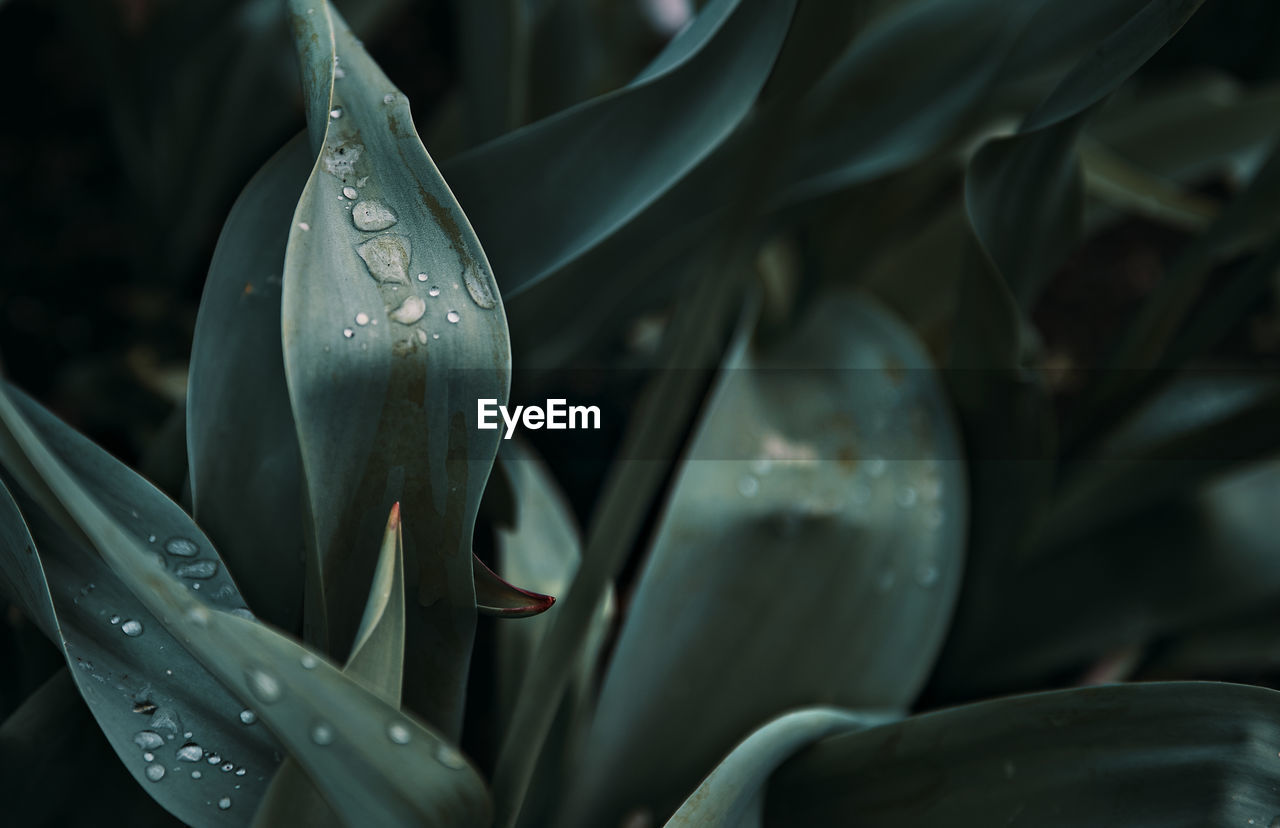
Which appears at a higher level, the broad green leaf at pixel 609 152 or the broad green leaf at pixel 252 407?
the broad green leaf at pixel 609 152

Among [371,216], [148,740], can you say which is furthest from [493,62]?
[148,740]

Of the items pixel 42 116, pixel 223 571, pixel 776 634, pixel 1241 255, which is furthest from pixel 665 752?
pixel 42 116

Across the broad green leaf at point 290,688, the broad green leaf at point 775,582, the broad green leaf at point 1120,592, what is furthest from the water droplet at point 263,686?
the broad green leaf at point 1120,592

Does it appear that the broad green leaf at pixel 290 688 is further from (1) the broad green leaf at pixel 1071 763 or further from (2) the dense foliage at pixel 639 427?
(1) the broad green leaf at pixel 1071 763

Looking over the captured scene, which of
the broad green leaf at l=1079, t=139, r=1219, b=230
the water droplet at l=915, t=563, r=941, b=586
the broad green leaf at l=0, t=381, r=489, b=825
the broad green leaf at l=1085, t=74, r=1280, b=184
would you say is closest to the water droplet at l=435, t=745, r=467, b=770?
the broad green leaf at l=0, t=381, r=489, b=825

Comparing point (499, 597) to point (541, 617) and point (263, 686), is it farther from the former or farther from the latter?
point (541, 617)

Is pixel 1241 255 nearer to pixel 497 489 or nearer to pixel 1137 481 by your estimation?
pixel 1137 481

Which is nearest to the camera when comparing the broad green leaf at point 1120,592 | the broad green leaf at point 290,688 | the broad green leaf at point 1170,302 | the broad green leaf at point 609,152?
the broad green leaf at point 290,688
